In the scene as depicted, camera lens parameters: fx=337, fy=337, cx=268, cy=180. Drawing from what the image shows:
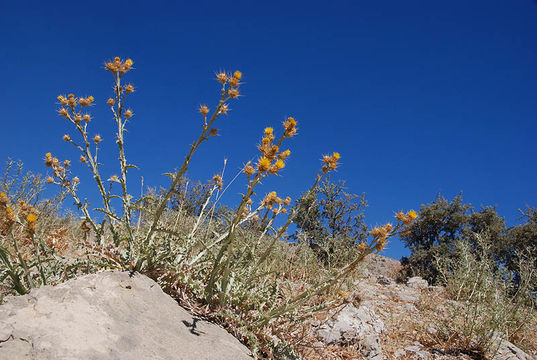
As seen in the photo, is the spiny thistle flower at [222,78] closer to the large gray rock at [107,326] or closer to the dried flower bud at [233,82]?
the dried flower bud at [233,82]

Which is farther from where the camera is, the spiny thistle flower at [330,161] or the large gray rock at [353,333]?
the large gray rock at [353,333]

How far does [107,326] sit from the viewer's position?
75.0 inches

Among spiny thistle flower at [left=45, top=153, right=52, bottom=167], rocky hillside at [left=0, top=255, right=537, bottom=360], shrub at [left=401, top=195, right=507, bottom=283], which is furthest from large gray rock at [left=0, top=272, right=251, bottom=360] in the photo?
shrub at [left=401, top=195, right=507, bottom=283]

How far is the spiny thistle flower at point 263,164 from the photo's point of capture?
2174 mm

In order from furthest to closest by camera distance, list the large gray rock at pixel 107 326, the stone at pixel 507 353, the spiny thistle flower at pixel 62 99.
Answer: the stone at pixel 507 353 < the spiny thistle flower at pixel 62 99 < the large gray rock at pixel 107 326

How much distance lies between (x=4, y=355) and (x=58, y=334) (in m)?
0.22

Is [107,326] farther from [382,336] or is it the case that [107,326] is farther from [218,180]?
[382,336]

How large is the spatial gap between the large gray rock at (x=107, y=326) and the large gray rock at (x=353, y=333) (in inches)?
62.6

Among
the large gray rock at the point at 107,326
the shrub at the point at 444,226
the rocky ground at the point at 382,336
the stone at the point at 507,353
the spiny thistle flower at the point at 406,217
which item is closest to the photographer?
the large gray rock at the point at 107,326

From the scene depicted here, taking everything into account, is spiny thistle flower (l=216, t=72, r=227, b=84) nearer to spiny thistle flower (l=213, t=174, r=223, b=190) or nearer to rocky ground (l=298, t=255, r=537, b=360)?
spiny thistle flower (l=213, t=174, r=223, b=190)

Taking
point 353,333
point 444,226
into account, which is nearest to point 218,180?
point 353,333

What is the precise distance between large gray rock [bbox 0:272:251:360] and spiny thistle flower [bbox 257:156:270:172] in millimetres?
1138

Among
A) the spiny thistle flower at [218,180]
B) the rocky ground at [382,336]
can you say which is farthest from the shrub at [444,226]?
the spiny thistle flower at [218,180]

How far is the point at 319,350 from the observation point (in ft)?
11.0
